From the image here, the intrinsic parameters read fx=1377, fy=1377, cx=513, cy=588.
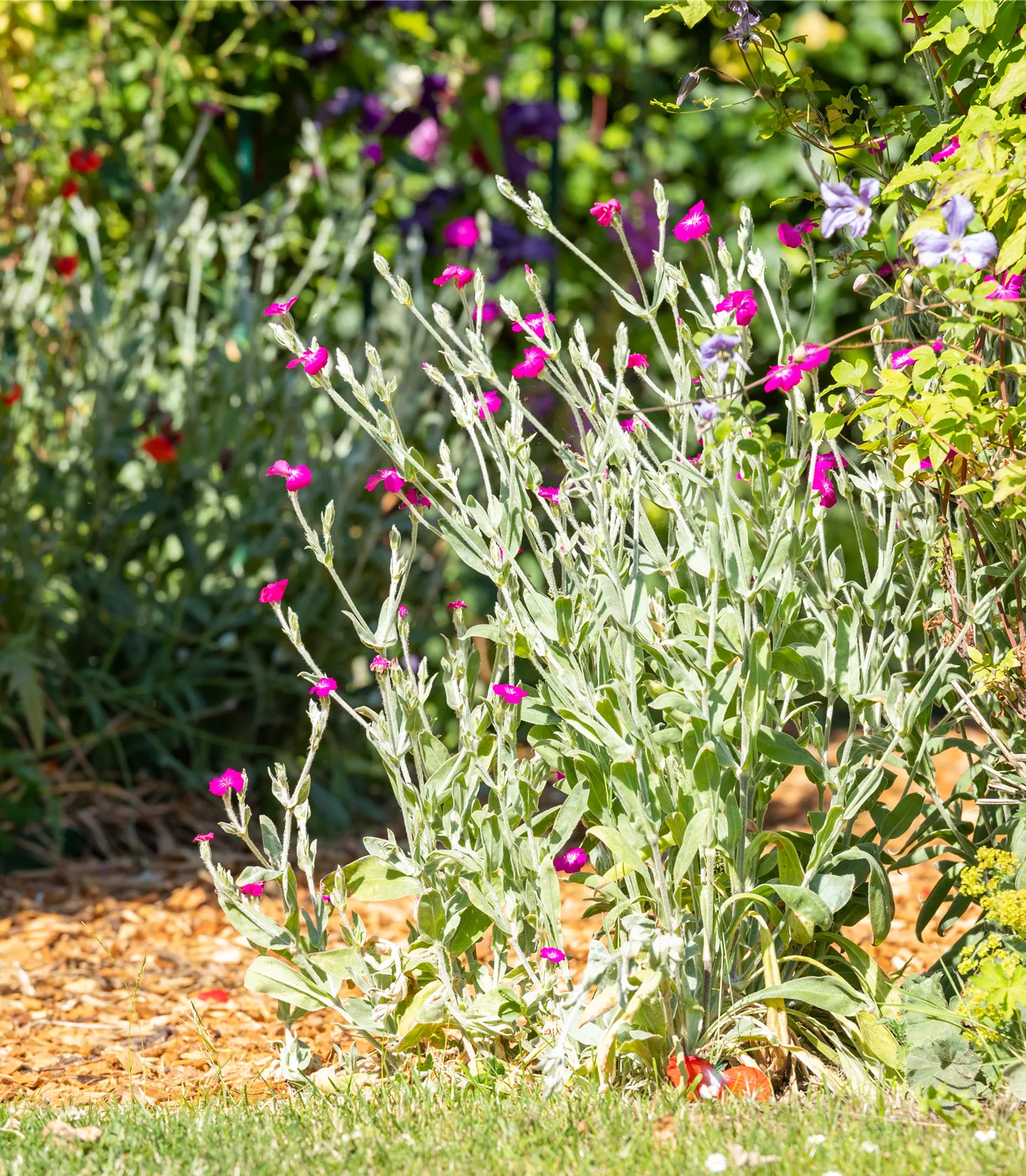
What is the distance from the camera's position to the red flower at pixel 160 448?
3680 millimetres

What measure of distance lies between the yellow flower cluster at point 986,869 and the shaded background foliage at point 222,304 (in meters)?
2.02

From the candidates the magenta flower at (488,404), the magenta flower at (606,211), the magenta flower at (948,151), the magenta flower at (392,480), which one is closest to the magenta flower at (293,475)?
the magenta flower at (392,480)

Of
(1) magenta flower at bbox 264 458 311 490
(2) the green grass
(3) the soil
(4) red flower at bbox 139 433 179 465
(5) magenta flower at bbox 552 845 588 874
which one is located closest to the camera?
(2) the green grass

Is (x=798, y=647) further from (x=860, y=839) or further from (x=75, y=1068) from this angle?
(x=75, y=1068)

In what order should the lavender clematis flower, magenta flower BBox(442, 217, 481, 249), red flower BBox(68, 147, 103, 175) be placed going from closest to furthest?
the lavender clematis flower
red flower BBox(68, 147, 103, 175)
magenta flower BBox(442, 217, 481, 249)

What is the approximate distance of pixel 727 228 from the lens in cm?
618

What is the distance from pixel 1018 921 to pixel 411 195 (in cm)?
397

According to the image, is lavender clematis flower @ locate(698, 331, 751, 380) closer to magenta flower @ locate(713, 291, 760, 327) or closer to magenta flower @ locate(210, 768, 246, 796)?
magenta flower @ locate(713, 291, 760, 327)

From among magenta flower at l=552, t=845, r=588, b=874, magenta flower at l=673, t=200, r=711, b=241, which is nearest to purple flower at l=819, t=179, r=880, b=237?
magenta flower at l=673, t=200, r=711, b=241

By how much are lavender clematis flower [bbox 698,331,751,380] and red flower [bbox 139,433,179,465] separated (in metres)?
2.26

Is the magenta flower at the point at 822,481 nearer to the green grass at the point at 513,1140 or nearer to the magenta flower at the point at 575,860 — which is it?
the magenta flower at the point at 575,860

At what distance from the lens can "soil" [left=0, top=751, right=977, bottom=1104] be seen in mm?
2285

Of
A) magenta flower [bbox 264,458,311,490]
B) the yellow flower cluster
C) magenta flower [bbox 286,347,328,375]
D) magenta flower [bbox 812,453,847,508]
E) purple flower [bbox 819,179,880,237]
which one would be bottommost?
the yellow flower cluster

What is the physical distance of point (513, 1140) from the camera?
166 centimetres
